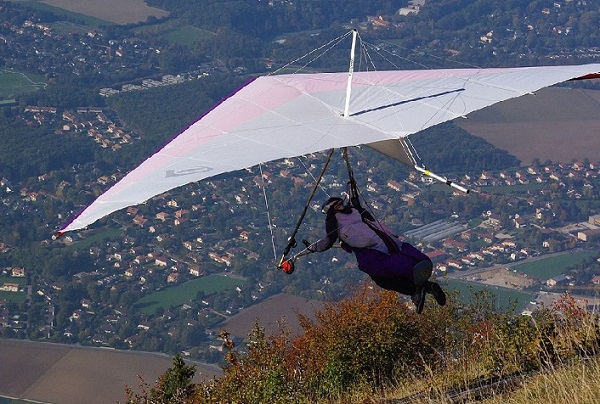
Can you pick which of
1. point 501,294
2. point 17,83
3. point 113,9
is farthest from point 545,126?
point 113,9

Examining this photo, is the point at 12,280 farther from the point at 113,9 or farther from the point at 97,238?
the point at 113,9

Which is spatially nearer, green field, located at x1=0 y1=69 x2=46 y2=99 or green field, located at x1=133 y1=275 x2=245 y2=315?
green field, located at x1=133 y1=275 x2=245 y2=315

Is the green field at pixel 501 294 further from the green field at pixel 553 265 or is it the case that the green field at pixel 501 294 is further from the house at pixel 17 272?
the house at pixel 17 272

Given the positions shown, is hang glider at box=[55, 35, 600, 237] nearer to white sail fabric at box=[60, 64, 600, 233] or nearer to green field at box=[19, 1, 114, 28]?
white sail fabric at box=[60, 64, 600, 233]

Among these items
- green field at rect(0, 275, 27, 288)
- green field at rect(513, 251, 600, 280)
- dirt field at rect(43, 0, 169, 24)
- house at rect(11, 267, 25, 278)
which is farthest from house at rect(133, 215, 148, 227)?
dirt field at rect(43, 0, 169, 24)

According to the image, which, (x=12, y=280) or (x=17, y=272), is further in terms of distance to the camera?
(x=17, y=272)

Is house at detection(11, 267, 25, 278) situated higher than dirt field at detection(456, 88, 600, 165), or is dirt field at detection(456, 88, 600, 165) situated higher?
house at detection(11, 267, 25, 278)
